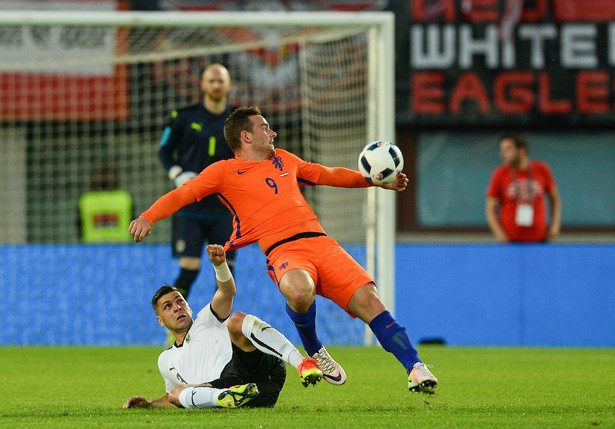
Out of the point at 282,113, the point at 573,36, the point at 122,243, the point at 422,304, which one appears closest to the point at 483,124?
the point at 573,36

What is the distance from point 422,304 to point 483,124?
362cm

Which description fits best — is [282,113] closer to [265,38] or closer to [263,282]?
[265,38]

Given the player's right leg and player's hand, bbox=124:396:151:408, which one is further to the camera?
player's hand, bbox=124:396:151:408

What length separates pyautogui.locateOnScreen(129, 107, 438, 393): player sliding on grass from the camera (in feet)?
18.6

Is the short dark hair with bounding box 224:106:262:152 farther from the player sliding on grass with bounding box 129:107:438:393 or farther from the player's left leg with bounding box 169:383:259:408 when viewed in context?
the player's left leg with bounding box 169:383:259:408

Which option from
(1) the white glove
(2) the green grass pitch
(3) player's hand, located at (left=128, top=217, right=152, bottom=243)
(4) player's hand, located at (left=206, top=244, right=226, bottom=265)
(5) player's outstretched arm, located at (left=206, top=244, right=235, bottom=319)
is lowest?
(2) the green grass pitch

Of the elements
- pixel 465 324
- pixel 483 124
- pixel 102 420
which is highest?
pixel 483 124

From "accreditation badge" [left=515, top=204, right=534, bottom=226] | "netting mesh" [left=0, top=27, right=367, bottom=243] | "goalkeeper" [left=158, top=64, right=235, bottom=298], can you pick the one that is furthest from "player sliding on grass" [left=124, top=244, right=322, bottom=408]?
"netting mesh" [left=0, top=27, right=367, bottom=243]

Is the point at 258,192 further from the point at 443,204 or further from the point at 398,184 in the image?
the point at 443,204

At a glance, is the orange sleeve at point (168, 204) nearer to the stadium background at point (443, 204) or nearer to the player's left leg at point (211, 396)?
the player's left leg at point (211, 396)

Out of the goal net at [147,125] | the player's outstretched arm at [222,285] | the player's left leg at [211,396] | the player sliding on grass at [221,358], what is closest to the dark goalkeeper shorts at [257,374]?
the player sliding on grass at [221,358]

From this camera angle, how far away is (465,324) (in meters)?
11.1

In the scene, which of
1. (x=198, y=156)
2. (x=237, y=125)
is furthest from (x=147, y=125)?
(x=237, y=125)

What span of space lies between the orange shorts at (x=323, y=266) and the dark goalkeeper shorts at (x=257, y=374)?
0.41 meters
